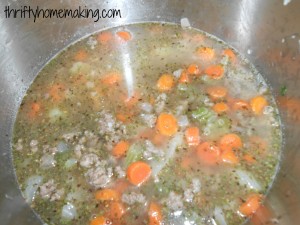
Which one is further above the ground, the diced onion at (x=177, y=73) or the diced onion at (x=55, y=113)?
the diced onion at (x=177, y=73)

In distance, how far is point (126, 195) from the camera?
327cm

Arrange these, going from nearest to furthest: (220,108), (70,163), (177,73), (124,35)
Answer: (70,163) → (220,108) → (177,73) → (124,35)

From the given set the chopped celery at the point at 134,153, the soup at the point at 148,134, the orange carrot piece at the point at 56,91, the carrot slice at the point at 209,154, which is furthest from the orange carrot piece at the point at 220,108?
the orange carrot piece at the point at 56,91

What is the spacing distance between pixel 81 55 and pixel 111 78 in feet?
1.51

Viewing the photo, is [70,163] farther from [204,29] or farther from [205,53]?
[204,29]

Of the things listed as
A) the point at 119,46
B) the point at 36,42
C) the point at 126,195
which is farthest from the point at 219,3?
the point at 126,195

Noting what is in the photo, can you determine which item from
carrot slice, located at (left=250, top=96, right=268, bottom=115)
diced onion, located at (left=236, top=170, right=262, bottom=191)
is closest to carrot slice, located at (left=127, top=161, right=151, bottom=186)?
diced onion, located at (left=236, top=170, right=262, bottom=191)

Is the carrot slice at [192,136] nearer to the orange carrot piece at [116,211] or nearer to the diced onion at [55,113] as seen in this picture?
the orange carrot piece at [116,211]

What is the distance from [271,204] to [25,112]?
2.34m

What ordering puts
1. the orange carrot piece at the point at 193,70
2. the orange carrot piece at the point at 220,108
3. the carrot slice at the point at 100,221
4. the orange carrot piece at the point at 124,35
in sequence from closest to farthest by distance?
the carrot slice at the point at 100,221 → the orange carrot piece at the point at 220,108 → the orange carrot piece at the point at 193,70 → the orange carrot piece at the point at 124,35

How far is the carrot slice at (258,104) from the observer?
3.74 metres

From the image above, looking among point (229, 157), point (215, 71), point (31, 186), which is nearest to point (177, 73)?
point (215, 71)

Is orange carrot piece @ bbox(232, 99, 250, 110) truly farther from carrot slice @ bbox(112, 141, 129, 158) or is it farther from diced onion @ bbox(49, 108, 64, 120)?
diced onion @ bbox(49, 108, 64, 120)

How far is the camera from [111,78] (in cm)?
398
